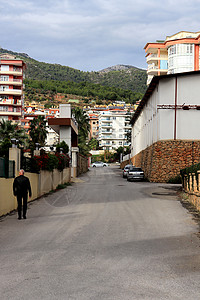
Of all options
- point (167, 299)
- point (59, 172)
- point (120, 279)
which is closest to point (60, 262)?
point (120, 279)

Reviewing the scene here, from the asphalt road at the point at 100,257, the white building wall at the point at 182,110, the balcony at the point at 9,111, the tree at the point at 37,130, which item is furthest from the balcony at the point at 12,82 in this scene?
the asphalt road at the point at 100,257

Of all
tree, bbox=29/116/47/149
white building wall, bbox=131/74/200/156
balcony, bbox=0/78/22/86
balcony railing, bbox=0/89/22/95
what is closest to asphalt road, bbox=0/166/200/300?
white building wall, bbox=131/74/200/156

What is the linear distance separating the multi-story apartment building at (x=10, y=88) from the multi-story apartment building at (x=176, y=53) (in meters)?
30.7

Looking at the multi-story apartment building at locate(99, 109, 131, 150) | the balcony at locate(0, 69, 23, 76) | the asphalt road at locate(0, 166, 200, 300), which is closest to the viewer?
the asphalt road at locate(0, 166, 200, 300)

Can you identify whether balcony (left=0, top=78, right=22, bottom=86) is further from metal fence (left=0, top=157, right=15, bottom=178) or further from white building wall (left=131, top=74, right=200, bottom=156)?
metal fence (left=0, top=157, right=15, bottom=178)

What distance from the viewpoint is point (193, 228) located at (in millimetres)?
11758

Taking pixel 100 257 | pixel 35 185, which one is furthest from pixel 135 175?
pixel 100 257

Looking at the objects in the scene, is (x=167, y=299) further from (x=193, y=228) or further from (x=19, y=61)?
(x=19, y=61)

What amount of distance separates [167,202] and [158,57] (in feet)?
217

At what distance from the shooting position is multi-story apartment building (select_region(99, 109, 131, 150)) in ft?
495

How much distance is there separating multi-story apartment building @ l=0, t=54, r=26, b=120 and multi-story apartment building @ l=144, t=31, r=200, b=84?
30.7m

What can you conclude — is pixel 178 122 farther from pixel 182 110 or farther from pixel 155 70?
pixel 155 70

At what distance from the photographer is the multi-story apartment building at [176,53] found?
248ft

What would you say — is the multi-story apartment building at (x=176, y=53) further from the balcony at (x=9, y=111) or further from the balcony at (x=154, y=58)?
the balcony at (x=9, y=111)
